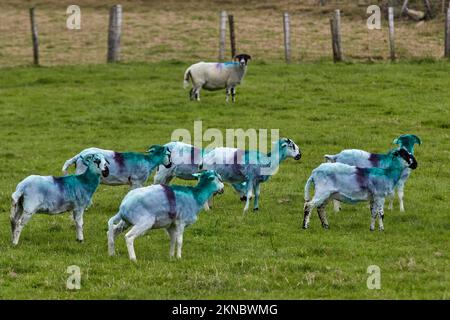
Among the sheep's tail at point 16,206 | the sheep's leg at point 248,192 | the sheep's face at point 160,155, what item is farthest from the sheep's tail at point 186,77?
the sheep's tail at point 16,206

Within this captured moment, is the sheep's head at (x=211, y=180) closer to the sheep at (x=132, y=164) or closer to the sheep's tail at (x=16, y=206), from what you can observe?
the sheep's tail at (x=16, y=206)

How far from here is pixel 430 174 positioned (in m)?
22.0

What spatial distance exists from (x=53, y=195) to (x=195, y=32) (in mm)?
31615

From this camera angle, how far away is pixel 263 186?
69.1ft

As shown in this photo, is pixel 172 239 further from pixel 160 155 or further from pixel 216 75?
pixel 216 75

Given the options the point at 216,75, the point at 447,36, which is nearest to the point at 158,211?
the point at 216,75

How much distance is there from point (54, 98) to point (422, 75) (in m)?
12.3

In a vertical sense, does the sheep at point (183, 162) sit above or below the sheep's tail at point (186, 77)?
below

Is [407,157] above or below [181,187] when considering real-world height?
above

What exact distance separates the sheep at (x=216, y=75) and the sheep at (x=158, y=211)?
15794 mm

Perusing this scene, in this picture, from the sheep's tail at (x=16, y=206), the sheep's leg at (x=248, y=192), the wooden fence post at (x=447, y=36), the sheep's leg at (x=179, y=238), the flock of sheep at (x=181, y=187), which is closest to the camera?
the flock of sheep at (x=181, y=187)

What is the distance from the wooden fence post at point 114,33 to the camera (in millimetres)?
38219

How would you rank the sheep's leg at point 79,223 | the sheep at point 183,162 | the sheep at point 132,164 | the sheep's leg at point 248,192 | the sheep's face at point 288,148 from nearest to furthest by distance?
the sheep's leg at point 79,223, the sheep's leg at point 248,192, the sheep at point 132,164, the sheep's face at point 288,148, the sheep at point 183,162
